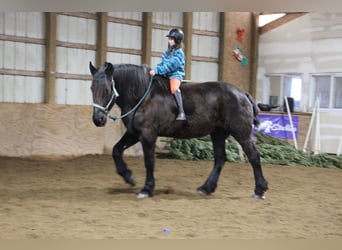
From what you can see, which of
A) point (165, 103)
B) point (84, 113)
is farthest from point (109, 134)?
point (165, 103)

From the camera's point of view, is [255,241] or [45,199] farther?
[45,199]

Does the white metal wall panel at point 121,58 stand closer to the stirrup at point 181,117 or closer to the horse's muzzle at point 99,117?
the stirrup at point 181,117

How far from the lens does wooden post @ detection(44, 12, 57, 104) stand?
8.20 m

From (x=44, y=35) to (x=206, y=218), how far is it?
17.8 ft

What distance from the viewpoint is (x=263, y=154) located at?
9.03 meters

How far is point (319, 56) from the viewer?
10336 millimetres

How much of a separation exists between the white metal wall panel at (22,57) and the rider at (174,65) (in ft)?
12.8

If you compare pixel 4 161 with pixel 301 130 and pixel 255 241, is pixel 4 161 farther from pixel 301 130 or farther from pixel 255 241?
pixel 301 130

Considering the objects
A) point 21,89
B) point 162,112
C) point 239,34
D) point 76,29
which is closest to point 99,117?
point 162,112

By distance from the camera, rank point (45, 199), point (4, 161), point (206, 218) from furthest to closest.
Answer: point (4, 161)
point (45, 199)
point (206, 218)

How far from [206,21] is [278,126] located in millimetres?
2907

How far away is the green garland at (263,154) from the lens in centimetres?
877

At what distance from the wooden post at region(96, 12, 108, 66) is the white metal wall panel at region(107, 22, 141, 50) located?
0.57 feet

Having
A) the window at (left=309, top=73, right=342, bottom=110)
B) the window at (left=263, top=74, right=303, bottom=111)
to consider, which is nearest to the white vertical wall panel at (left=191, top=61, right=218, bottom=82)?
the window at (left=263, top=74, right=303, bottom=111)
